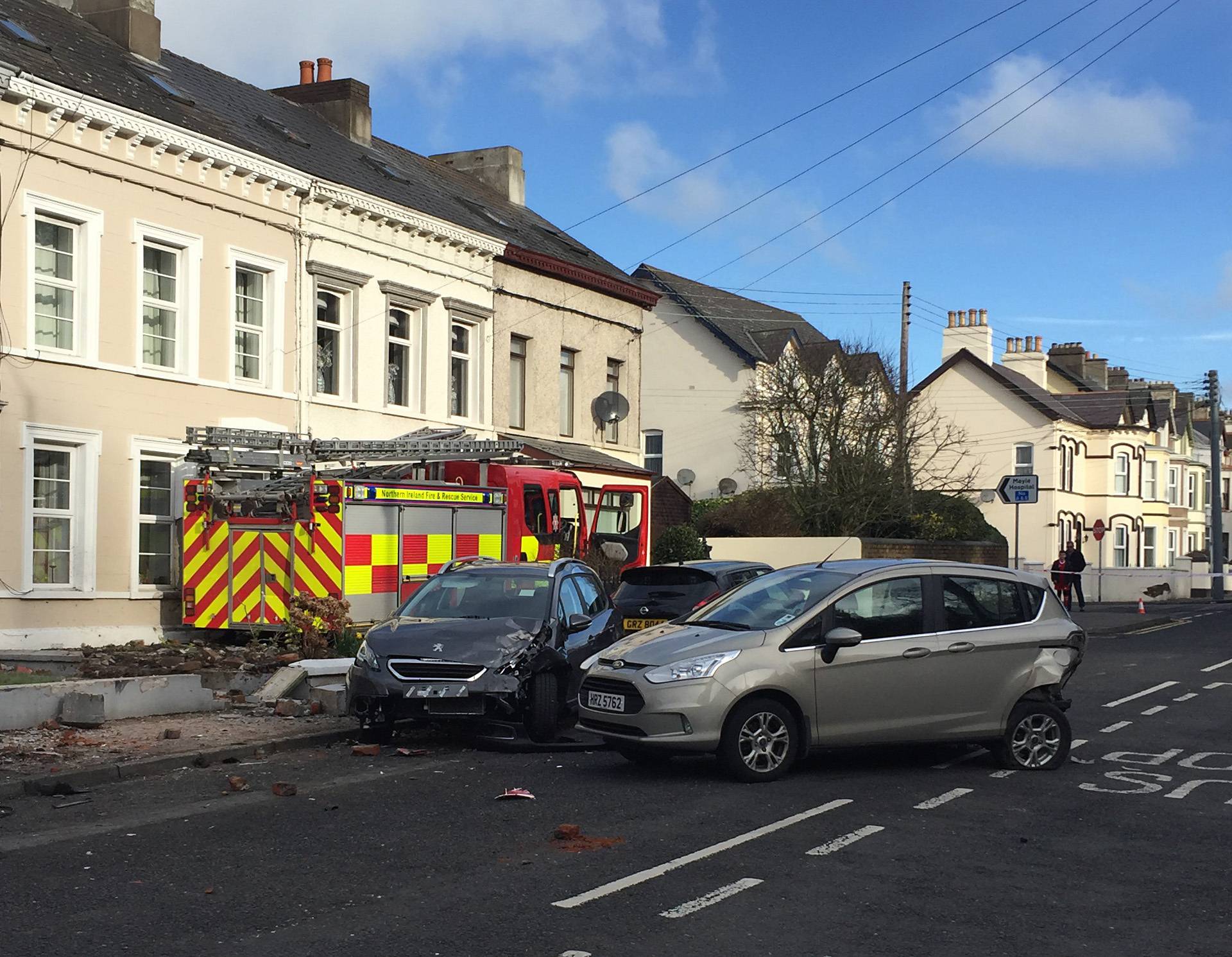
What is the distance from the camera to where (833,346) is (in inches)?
1593

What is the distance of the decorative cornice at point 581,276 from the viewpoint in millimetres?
29000

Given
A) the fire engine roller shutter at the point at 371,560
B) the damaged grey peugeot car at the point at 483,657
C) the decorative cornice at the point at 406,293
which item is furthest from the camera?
the decorative cornice at the point at 406,293

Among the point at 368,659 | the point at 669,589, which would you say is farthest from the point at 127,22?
the point at 368,659

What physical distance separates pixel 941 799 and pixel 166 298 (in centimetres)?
1500

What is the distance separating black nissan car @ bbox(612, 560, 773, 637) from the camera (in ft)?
54.5

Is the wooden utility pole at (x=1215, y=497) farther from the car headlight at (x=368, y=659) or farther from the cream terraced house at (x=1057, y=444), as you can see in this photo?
the car headlight at (x=368, y=659)

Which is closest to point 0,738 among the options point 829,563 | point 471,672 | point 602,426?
point 471,672

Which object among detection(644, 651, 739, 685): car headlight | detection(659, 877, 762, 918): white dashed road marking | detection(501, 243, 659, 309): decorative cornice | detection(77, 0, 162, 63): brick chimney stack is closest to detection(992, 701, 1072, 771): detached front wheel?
detection(644, 651, 739, 685): car headlight

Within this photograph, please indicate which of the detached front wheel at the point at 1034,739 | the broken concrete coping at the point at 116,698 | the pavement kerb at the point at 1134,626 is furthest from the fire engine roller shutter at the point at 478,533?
the pavement kerb at the point at 1134,626

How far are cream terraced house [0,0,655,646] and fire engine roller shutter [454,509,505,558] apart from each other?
4.23 metres

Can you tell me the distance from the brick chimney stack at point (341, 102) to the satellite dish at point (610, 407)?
7.55 meters

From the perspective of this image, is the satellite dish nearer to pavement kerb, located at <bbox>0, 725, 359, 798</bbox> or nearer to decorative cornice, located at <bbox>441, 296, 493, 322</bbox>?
decorative cornice, located at <bbox>441, 296, 493, 322</bbox>

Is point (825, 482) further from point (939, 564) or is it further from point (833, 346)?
point (939, 564)

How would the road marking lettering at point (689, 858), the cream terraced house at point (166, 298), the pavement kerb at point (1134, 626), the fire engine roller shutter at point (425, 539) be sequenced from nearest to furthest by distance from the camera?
1. the road marking lettering at point (689, 858)
2. the cream terraced house at point (166, 298)
3. the fire engine roller shutter at point (425, 539)
4. the pavement kerb at point (1134, 626)
